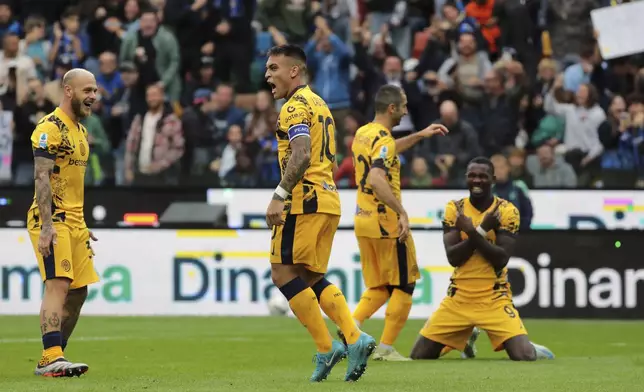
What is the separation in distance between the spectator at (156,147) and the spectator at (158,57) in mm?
1266

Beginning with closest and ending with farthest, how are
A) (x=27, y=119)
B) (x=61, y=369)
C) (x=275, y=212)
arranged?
(x=275, y=212) → (x=61, y=369) → (x=27, y=119)

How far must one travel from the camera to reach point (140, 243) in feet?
60.6

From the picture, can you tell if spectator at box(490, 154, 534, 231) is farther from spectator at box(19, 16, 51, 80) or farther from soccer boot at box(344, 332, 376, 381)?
soccer boot at box(344, 332, 376, 381)

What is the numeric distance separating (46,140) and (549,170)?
436 inches

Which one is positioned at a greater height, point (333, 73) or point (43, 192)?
point (333, 73)

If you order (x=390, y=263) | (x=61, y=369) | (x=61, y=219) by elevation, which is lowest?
(x=61, y=369)

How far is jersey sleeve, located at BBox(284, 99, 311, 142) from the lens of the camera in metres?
9.43

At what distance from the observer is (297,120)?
948 cm

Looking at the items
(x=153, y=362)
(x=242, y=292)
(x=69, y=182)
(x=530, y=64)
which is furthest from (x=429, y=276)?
(x=69, y=182)

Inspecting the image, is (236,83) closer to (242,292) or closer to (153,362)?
(242,292)

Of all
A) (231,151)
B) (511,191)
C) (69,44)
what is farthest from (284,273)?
(69,44)

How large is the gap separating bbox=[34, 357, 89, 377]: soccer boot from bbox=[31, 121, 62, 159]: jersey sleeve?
4.84 feet

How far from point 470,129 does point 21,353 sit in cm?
939

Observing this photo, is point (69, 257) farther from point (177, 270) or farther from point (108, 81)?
point (108, 81)
